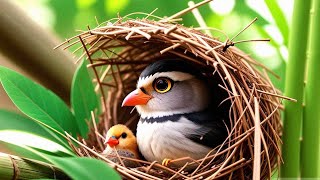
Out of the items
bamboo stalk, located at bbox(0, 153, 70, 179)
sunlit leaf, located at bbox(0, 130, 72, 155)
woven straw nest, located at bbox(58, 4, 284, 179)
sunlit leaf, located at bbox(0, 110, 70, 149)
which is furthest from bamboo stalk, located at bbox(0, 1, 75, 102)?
bamboo stalk, located at bbox(0, 153, 70, 179)

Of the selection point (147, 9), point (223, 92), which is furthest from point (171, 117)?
point (147, 9)

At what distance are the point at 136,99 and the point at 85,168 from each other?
0.57m

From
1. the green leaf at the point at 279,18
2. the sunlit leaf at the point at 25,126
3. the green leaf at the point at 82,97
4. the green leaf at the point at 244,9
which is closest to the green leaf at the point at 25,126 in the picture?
the sunlit leaf at the point at 25,126

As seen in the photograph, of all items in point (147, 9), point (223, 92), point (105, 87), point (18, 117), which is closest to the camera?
point (18, 117)

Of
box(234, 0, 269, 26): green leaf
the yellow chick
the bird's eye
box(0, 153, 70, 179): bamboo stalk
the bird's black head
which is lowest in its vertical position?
box(0, 153, 70, 179): bamboo stalk

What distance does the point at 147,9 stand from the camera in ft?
6.48

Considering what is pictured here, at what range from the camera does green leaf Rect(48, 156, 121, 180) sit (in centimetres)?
93

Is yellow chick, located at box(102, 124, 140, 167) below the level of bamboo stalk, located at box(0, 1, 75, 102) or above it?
below

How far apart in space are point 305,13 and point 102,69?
585 mm

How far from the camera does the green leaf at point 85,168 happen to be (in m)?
0.93

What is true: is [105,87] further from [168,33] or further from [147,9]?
[168,33]

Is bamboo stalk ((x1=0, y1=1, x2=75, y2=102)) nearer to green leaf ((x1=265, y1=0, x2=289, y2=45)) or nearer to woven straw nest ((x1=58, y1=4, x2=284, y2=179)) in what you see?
woven straw nest ((x1=58, y1=4, x2=284, y2=179))

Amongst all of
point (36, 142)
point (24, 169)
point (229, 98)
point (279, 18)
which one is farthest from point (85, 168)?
point (279, 18)

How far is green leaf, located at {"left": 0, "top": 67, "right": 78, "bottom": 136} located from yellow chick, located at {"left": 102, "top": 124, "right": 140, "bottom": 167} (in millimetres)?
91
